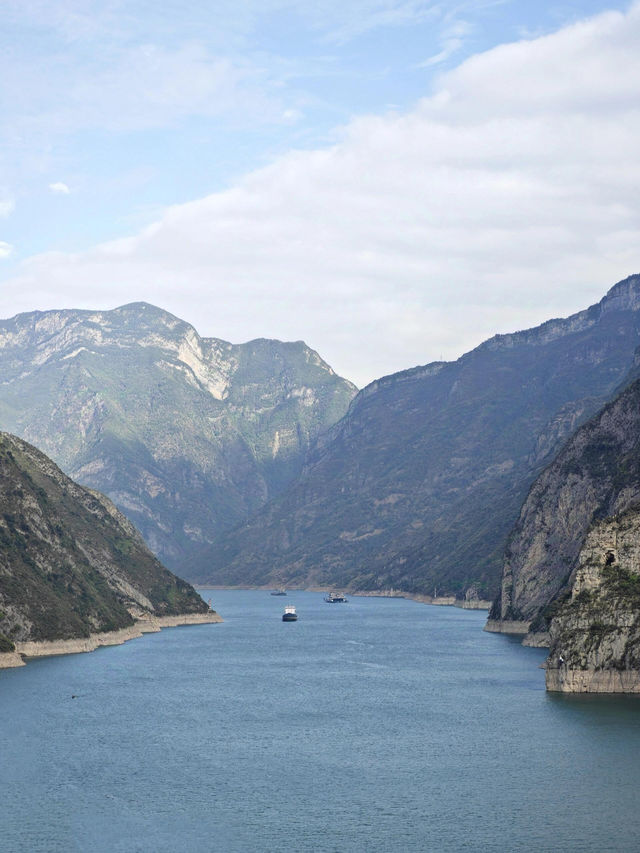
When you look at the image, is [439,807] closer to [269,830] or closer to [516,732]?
[269,830]

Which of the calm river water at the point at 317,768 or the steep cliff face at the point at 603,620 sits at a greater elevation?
the steep cliff face at the point at 603,620

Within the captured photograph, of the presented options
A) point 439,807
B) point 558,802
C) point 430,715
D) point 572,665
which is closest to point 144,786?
point 439,807

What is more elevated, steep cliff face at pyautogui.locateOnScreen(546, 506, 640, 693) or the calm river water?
steep cliff face at pyautogui.locateOnScreen(546, 506, 640, 693)

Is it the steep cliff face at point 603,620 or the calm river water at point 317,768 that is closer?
the calm river water at point 317,768

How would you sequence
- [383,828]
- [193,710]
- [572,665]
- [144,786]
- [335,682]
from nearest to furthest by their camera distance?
[383,828], [144,786], [572,665], [193,710], [335,682]

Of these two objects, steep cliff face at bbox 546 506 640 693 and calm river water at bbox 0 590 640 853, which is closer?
calm river water at bbox 0 590 640 853
